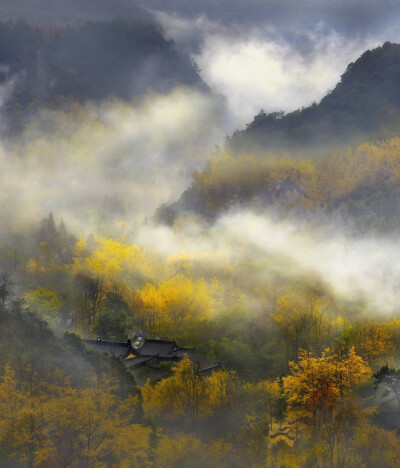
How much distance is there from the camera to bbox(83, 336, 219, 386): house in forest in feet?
128

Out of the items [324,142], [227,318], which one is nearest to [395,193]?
[324,142]

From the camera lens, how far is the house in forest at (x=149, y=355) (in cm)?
3888

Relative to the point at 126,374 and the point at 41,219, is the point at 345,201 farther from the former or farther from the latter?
the point at 41,219

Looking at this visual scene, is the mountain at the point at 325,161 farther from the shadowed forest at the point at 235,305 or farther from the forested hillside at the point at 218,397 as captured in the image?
the forested hillside at the point at 218,397

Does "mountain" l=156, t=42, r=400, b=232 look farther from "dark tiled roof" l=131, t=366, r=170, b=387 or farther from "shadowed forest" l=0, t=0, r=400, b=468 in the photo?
"dark tiled roof" l=131, t=366, r=170, b=387

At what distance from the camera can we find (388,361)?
36250 millimetres

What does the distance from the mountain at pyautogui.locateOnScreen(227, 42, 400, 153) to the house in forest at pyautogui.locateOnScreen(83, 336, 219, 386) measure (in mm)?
77262

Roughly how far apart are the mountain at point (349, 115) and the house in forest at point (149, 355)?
7726 cm

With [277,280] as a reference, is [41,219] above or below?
above

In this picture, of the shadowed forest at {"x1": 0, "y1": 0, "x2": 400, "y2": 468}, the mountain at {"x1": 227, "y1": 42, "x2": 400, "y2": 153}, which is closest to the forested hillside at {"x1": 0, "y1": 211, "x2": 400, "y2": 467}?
the shadowed forest at {"x1": 0, "y1": 0, "x2": 400, "y2": 468}

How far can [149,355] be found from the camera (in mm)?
45250

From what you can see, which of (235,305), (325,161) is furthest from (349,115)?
(235,305)

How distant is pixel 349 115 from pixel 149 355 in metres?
89.1

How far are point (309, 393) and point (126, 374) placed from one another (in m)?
11.6
